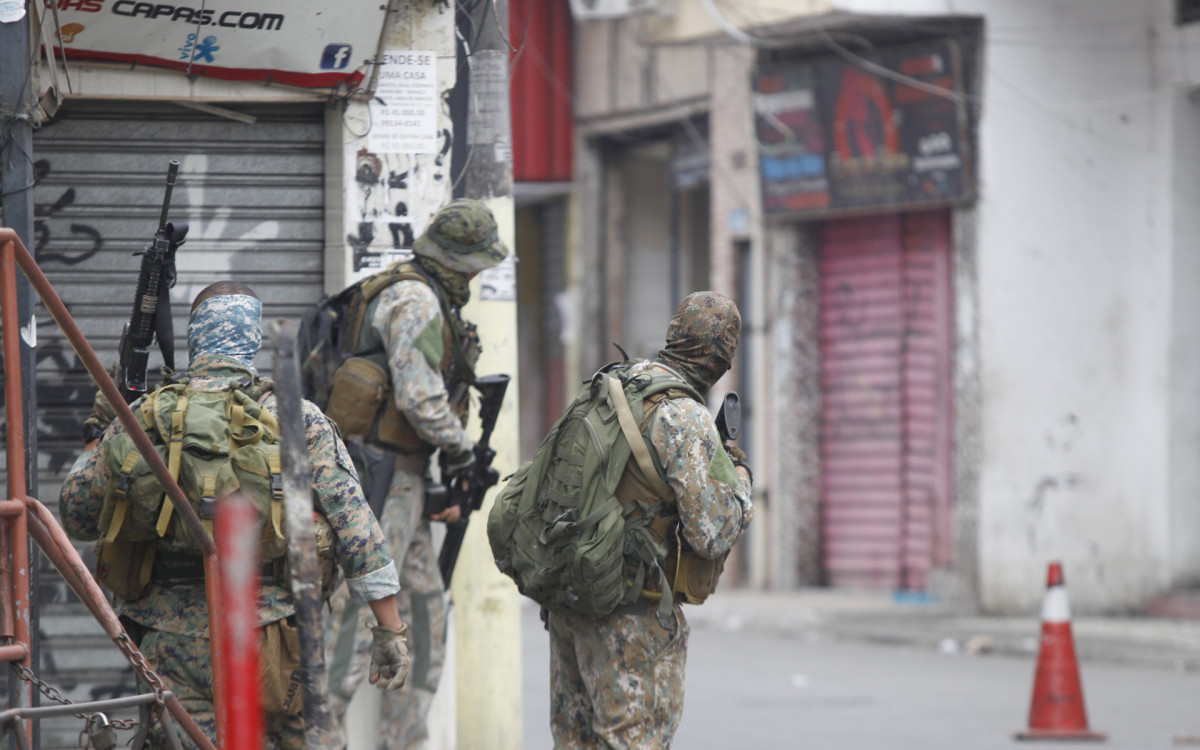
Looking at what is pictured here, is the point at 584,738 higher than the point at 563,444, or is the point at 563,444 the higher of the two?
the point at 563,444

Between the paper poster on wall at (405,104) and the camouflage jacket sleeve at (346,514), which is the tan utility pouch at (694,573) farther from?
the paper poster on wall at (405,104)

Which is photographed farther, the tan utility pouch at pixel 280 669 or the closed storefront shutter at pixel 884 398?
the closed storefront shutter at pixel 884 398

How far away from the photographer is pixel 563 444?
4.47 m

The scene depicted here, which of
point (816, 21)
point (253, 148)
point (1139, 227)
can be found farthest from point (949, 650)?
point (253, 148)

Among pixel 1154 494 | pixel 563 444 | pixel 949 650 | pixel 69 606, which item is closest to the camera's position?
pixel 563 444

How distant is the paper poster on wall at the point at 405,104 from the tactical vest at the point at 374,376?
1.86 feet

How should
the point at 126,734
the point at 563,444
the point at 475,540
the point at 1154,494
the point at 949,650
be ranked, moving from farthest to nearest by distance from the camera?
the point at 1154,494 → the point at 949,650 → the point at 475,540 → the point at 126,734 → the point at 563,444

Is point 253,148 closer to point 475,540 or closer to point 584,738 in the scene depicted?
point 475,540

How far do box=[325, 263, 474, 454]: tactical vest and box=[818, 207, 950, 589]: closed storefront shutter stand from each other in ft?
24.9

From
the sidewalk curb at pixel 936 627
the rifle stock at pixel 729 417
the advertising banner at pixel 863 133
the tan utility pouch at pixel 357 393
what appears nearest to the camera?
the rifle stock at pixel 729 417

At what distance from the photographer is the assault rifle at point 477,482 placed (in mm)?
5832

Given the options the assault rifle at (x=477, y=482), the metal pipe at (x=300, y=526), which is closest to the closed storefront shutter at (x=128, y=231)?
the assault rifle at (x=477, y=482)

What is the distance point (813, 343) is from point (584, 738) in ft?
30.7

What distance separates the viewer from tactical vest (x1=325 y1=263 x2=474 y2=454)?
557cm
